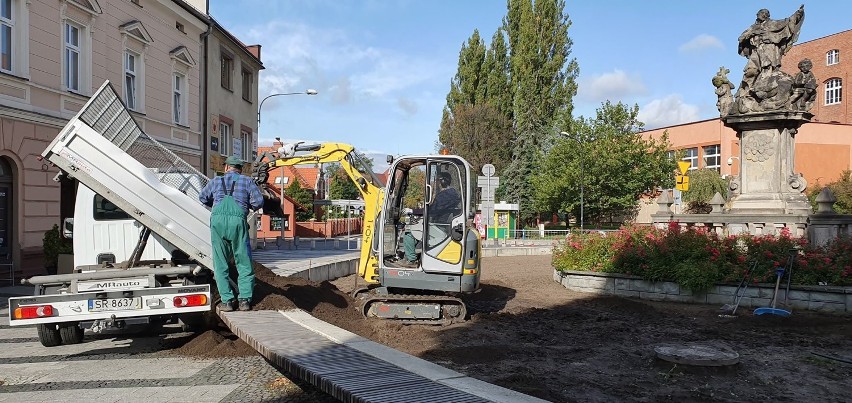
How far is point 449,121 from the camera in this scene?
169 feet

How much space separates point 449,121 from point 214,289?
149ft

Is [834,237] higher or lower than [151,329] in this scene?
higher

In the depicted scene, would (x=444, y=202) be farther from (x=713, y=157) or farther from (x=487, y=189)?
(x=713, y=157)

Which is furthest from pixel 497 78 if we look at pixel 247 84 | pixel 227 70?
pixel 227 70

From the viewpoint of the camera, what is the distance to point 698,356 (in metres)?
6.59

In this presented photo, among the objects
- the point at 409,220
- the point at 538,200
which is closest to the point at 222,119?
the point at 409,220

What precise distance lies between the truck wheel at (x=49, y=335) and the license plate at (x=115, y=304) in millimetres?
1271

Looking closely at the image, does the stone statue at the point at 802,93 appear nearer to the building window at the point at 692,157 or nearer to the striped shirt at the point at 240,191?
the striped shirt at the point at 240,191

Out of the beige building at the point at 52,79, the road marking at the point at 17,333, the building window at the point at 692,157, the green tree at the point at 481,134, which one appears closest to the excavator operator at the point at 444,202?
the road marking at the point at 17,333

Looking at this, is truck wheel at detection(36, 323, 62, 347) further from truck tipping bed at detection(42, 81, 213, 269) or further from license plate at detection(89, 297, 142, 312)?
truck tipping bed at detection(42, 81, 213, 269)

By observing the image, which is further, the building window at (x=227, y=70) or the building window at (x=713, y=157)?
the building window at (x=713, y=157)

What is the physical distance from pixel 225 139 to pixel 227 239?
72.8ft

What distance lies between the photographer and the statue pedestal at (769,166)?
14.3m

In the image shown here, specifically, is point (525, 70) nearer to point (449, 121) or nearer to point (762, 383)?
point (449, 121)
